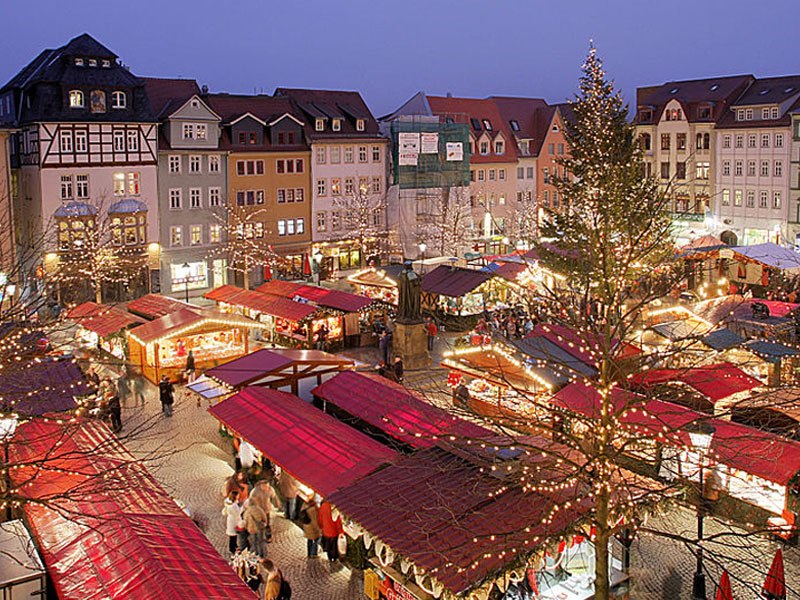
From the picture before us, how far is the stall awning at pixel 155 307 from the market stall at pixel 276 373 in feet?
30.2

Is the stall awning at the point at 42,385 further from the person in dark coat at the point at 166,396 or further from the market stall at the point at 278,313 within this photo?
the market stall at the point at 278,313

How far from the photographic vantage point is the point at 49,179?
37.4 meters

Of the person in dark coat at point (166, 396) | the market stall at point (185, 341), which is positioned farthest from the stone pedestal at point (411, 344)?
the person in dark coat at point (166, 396)

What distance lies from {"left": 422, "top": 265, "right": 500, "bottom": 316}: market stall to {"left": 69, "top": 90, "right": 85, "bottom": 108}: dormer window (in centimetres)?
1799

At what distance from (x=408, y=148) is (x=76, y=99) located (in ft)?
66.1

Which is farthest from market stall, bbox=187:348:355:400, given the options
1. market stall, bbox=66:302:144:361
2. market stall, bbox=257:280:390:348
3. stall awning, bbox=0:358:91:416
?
market stall, bbox=257:280:390:348

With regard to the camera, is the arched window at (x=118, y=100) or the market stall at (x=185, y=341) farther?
the arched window at (x=118, y=100)

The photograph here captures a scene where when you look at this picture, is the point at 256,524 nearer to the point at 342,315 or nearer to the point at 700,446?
the point at 700,446

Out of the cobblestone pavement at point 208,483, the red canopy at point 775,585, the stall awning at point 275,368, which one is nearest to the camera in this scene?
the red canopy at point 775,585

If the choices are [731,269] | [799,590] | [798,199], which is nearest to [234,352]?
[799,590]

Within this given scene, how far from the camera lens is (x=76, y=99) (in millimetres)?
38094

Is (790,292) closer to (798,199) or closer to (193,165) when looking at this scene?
(798,199)

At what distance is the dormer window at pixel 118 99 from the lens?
3916 centimetres

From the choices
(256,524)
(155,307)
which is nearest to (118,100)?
(155,307)
